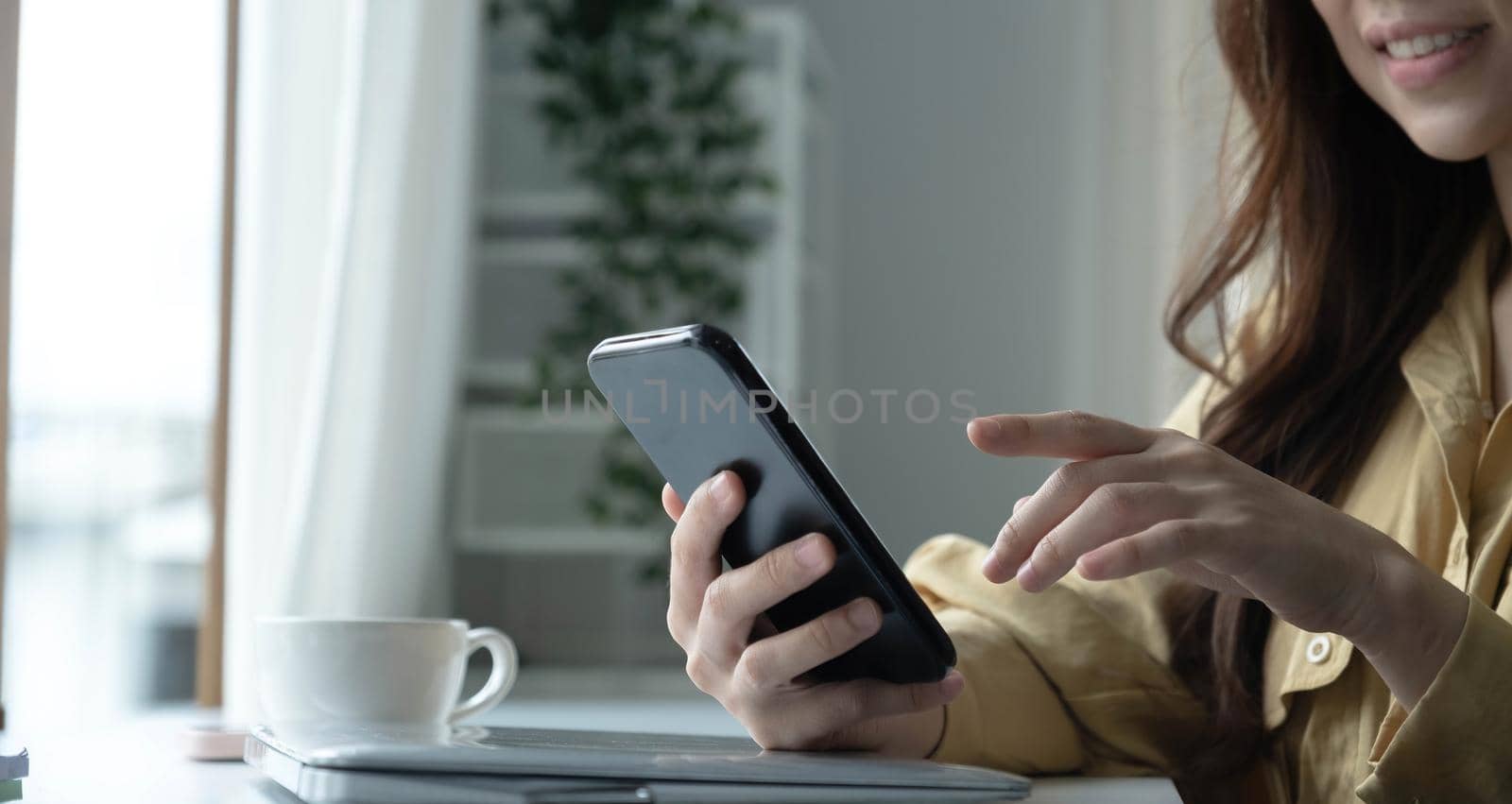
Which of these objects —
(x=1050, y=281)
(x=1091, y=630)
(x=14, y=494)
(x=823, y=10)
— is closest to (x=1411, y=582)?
(x=1091, y=630)

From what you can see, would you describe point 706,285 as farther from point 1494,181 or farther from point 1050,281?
point 1494,181

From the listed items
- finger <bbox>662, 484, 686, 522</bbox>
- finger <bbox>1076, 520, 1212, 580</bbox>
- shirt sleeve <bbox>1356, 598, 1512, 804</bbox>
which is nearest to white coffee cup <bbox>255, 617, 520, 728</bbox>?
finger <bbox>662, 484, 686, 522</bbox>

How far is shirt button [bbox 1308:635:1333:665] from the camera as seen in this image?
809mm

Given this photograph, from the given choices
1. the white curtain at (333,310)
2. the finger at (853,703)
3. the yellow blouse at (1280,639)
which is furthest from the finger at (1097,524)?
the white curtain at (333,310)

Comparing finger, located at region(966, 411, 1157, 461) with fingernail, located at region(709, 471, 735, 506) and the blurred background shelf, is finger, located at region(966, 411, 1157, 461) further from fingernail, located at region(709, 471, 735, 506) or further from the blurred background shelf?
the blurred background shelf

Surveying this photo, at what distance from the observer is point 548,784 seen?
51 cm

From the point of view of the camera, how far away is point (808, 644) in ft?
2.09

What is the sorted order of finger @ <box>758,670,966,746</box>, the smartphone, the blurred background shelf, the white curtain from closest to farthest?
the smartphone, finger @ <box>758,670,966,746</box>, the white curtain, the blurred background shelf

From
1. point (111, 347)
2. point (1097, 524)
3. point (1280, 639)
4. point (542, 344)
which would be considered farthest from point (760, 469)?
point (542, 344)

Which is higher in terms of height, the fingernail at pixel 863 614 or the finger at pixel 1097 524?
the finger at pixel 1097 524

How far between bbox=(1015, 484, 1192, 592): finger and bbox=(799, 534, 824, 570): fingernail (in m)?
0.09

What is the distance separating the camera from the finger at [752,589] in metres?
0.60

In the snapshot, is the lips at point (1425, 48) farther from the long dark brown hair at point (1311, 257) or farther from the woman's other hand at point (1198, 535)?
the woman's other hand at point (1198, 535)

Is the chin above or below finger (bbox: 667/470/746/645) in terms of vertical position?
above
